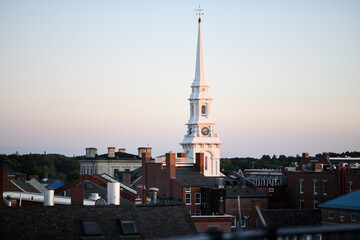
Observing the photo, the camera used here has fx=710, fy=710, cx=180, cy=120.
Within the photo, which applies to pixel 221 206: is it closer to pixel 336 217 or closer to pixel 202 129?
pixel 336 217

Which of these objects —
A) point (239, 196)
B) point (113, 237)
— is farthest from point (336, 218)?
point (113, 237)

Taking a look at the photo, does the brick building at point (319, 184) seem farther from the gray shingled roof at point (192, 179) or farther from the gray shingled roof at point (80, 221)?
the gray shingled roof at point (80, 221)

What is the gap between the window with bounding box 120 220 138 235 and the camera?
124 feet

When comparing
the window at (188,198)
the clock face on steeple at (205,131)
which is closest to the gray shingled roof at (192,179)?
the window at (188,198)

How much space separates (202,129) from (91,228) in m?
102

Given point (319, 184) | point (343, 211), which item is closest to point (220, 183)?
point (319, 184)

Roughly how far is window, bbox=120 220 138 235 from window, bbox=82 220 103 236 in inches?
55.6

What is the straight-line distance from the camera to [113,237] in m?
36.7

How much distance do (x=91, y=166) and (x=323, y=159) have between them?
59.0 m

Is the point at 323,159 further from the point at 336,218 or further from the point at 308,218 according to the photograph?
the point at 336,218

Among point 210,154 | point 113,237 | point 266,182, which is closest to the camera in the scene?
point 113,237

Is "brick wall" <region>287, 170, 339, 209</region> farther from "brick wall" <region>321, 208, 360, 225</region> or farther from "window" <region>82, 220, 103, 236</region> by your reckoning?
"window" <region>82, 220, 103, 236</region>

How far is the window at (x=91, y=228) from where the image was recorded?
3614 centimetres

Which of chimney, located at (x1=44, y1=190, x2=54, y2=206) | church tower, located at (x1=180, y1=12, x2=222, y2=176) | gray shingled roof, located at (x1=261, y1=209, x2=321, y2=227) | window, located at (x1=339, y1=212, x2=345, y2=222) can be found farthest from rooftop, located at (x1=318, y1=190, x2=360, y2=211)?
church tower, located at (x1=180, y1=12, x2=222, y2=176)
